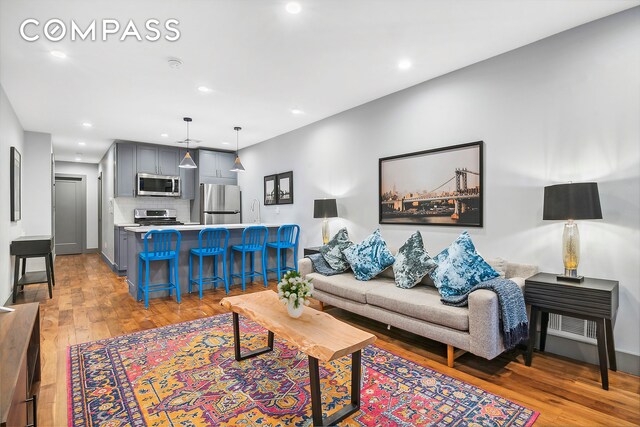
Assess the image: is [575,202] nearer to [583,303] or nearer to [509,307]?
[583,303]

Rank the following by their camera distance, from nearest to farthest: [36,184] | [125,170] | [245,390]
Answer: [245,390] < [36,184] < [125,170]

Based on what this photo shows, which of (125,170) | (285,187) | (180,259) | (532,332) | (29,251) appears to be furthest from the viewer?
(125,170)

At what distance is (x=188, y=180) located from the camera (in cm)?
739

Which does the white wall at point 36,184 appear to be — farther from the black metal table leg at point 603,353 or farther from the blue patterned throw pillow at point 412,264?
the black metal table leg at point 603,353

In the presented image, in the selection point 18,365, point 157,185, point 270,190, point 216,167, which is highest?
point 216,167

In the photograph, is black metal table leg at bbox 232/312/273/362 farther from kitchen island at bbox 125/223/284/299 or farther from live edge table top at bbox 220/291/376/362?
kitchen island at bbox 125/223/284/299

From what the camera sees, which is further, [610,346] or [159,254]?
[159,254]

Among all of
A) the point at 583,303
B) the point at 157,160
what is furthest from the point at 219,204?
the point at 583,303

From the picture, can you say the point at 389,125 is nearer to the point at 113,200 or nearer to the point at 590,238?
the point at 590,238

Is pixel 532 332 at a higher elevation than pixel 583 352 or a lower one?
higher

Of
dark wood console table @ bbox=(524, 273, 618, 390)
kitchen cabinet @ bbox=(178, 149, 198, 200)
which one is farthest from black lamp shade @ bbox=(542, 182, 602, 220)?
kitchen cabinet @ bbox=(178, 149, 198, 200)

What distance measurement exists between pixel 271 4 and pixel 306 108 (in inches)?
96.0

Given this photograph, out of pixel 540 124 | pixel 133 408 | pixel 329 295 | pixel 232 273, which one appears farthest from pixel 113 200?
pixel 540 124

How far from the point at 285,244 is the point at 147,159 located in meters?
3.75
